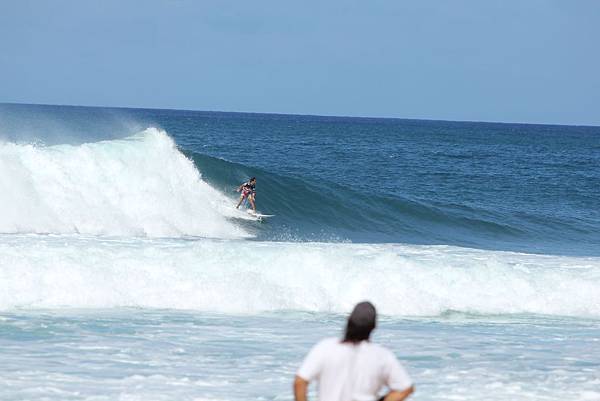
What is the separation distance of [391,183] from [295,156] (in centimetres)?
1822

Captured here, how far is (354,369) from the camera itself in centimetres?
522

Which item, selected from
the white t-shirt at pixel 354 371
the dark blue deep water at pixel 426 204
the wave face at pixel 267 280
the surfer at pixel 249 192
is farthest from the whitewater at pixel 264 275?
the white t-shirt at pixel 354 371

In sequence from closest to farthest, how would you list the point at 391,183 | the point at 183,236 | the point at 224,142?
the point at 183,236 → the point at 391,183 → the point at 224,142

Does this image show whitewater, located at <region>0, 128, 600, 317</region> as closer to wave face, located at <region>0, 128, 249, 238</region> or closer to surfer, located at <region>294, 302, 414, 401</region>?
wave face, located at <region>0, 128, 249, 238</region>

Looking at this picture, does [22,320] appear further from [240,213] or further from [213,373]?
[240,213]

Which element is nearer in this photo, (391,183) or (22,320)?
(22,320)

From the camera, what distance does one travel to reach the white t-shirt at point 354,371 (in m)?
5.19

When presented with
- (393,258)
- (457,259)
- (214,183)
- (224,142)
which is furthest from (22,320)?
(224,142)

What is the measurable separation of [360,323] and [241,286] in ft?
29.1

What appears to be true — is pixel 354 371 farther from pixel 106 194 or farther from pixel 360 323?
pixel 106 194

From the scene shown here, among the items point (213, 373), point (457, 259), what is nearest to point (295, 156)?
point (457, 259)

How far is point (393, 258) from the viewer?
52.2ft

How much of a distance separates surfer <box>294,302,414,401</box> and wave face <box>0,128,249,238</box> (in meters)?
15.6

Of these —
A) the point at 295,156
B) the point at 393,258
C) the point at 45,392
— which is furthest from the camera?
the point at 295,156
